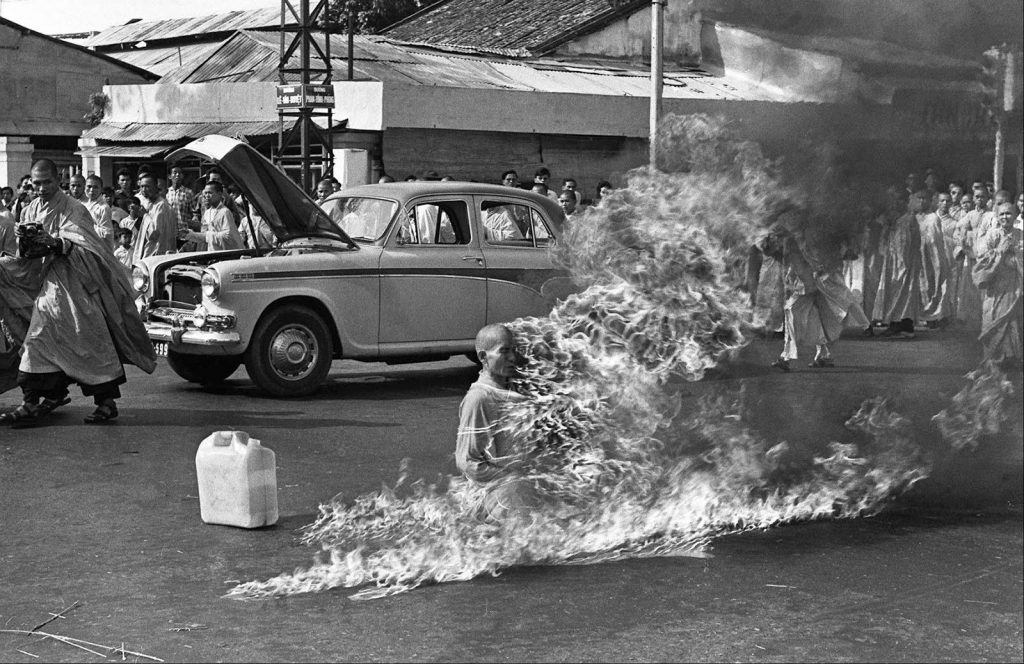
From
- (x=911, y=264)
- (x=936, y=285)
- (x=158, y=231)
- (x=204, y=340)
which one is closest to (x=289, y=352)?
(x=204, y=340)

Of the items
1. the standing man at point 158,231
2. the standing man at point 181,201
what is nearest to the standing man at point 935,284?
the standing man at point 158,231

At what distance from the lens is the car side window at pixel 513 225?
12.0 m

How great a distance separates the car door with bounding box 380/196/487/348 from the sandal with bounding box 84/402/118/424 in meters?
2.57

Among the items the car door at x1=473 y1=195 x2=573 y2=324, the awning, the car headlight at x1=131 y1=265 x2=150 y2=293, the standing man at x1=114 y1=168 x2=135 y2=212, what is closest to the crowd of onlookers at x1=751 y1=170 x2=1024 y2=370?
the car door at x1=473 y1=195 x2=573 y2=324

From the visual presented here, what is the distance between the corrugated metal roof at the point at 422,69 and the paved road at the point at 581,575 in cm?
1875

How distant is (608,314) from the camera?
20.6 ft

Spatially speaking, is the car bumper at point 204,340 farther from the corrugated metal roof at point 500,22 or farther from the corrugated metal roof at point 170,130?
the corrugated metal roof at point 500,22

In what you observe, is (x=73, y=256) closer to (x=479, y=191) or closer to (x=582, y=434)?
(x=479, y=191)

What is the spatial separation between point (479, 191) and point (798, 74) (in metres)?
5.67

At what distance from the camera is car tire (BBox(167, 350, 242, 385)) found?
1178 centimetres

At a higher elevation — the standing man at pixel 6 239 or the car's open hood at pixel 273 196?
the car's open hood at pixel 273 196

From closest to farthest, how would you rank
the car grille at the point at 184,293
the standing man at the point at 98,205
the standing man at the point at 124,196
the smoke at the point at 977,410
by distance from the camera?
1. the smoke at the point at 977,410
2. the car grille at the point at 184,293
3. the standing man at the point at 98,205
4. the standing man at the point at 124,196

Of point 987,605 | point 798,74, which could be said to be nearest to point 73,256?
point 798,74

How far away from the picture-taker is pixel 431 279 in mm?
11555
